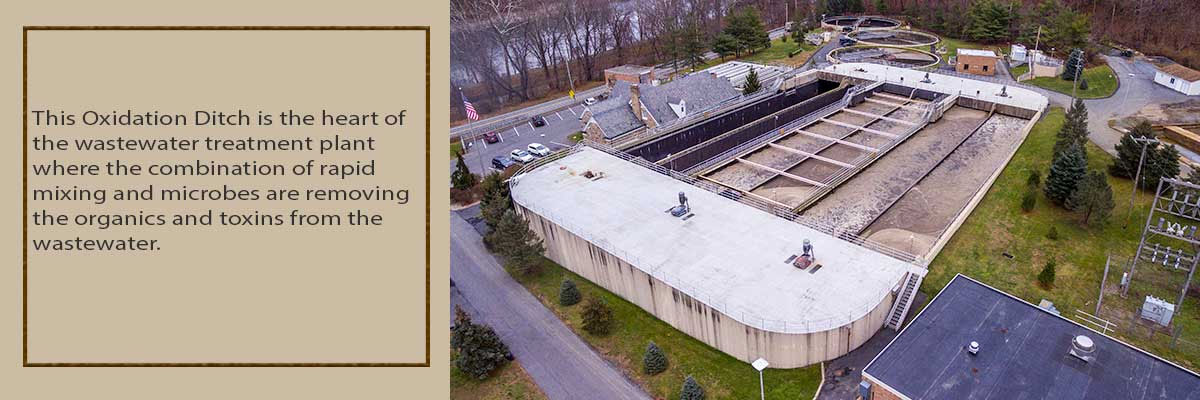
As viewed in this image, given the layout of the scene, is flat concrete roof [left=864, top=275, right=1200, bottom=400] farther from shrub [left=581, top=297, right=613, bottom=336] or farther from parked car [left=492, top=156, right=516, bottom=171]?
parked car [left=492, top=156, right=516, bottom=171]

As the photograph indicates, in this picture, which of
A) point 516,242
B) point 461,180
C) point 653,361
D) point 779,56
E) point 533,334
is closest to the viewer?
point 653,361

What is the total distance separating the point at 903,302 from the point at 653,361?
29.6 ft

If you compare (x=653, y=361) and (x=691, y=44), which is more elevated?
(x=691, y=44)

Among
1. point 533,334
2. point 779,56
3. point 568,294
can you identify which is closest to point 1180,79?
point 779,56

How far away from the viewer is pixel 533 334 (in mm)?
21906

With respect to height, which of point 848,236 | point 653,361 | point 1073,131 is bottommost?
point 653,361

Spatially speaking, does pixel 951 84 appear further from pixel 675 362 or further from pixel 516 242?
pixel 516 242

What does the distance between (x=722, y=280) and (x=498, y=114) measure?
38.9 metres

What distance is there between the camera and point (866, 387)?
1619 centimetres

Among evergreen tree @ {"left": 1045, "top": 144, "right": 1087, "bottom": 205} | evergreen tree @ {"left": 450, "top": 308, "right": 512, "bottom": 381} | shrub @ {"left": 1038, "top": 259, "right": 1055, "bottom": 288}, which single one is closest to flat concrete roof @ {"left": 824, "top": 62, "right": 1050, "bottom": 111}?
evergreen tree @ {"left": 1045, "top": 144, "right": 1087, "bottom": 205}

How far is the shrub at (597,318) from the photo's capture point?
21.0 meters

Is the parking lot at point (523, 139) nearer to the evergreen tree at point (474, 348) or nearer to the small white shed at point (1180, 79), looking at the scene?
the evergreen tree at point (474, 348)

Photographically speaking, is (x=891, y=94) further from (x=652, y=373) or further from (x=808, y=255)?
(x=652, y=373)

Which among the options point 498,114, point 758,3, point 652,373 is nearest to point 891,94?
point 498,114
